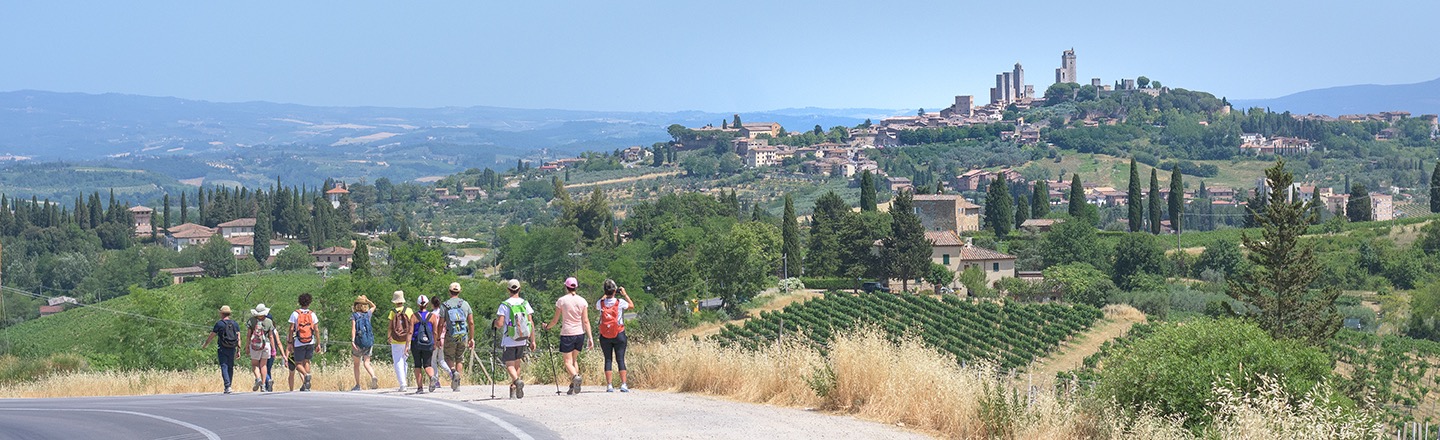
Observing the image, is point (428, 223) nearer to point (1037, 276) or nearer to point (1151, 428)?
point (1037, 276)

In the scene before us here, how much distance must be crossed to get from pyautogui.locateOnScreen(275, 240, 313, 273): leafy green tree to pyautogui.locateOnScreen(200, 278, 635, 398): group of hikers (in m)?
91.7

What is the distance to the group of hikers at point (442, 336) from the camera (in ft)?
40.4

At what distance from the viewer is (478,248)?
122500 millimetres

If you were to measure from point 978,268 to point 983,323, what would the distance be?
1555 centimetres

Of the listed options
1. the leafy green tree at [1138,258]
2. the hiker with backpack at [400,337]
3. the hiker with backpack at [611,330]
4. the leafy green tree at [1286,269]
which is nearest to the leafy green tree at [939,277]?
the leafy green tree at [1138,258]

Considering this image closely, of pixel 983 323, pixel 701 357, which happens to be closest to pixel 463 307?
pixel 701 357

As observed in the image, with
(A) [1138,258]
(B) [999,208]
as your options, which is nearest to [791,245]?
(A) [1138,258]

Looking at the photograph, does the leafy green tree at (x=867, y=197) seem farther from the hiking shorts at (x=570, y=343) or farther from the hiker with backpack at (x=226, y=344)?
the hiking shorts at (x=570, y=343)

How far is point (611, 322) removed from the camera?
1231 cm

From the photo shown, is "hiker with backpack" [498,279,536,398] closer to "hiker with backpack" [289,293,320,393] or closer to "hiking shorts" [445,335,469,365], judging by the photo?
"hiking shorts" [445,335,469,365]

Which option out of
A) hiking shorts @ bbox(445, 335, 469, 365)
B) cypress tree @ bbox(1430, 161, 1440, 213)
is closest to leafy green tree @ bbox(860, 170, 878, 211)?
cypress tree @ bbox(1430, 161, 1440, 213)

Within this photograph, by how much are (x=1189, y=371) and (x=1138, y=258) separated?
68684 mm

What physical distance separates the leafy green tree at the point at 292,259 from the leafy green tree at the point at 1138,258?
60.1 metres

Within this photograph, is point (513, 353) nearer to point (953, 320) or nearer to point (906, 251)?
point (953, 320)
